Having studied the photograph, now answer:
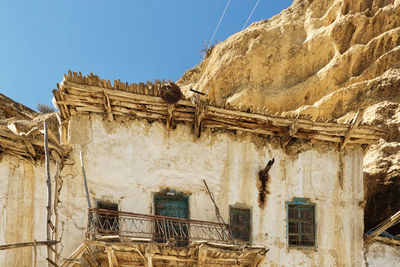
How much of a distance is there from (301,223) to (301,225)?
0.05 meters

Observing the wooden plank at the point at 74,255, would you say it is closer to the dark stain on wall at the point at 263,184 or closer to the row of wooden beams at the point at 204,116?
the row of wooden beams at the point at 204,116

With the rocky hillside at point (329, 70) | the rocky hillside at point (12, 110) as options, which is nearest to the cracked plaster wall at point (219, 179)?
the rocky hillside at point (329, 70)

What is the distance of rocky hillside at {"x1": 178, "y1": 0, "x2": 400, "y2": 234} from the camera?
1423cm

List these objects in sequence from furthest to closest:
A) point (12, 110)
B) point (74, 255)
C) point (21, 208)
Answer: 1. point (12, 110)
2. point (21, 208)
3. point (74, 255)

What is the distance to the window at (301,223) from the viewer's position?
450 inches

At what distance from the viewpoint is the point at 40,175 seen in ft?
34.2

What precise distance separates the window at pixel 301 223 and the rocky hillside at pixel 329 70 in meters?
3.40

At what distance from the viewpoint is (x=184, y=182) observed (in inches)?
441

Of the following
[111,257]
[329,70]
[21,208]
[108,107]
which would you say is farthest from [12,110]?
[111,257]

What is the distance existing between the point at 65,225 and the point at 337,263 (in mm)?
6764

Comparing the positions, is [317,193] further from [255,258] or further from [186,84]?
[186,84]

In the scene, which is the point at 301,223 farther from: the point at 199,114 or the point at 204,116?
the point at 199,114

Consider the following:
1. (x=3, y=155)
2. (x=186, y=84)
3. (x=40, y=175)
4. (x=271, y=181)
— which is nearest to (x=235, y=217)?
(x=271, y=181)

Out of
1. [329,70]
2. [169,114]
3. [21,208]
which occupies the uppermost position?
[329,70]
